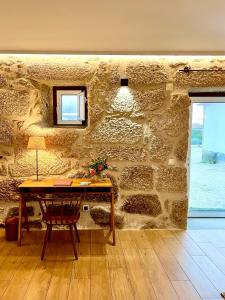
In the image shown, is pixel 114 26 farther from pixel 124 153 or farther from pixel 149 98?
pixel 124 153

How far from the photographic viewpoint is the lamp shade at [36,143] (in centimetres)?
364

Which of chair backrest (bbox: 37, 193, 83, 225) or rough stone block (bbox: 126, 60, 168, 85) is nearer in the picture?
chair backrest (bbox: 37, 193, 83, 225)

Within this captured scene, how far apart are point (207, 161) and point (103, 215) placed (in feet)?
6.24

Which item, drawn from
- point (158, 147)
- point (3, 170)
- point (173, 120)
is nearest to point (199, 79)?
point (173, 120)

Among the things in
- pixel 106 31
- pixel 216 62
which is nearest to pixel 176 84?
pixel 216 62

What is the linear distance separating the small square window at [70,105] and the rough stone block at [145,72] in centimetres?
70

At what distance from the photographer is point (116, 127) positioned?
3988 millimetres

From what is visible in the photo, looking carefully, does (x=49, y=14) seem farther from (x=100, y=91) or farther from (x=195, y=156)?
(x=195, y=156)

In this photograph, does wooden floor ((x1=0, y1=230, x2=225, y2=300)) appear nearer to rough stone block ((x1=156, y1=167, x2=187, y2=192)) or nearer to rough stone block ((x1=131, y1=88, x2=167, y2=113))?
rough stone block ((x1=156, y1=167, x2=187, y2=192))

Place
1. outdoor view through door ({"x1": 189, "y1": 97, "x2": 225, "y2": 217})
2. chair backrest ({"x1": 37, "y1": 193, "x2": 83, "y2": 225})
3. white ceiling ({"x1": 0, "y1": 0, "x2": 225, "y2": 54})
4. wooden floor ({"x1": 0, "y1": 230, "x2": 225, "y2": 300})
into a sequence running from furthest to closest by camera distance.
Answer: outdoor view through door ({"x1": 189, "y1": 97, "x2": 225, "y2": 217}), chair backrest ({"x1": 37, "y1": 193, "x2": 83, "y2": 225}), wooden floor ({"x1": 0, "y1": 230, "x2": 225, "y2": 300}), white ceiling ({"x1": 0, "y1": 0, "x2": 225, "y2": 54})

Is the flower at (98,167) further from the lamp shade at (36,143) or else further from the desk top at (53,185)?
the lamp shade at (36,143)

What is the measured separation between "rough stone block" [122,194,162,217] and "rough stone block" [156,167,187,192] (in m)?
0.19

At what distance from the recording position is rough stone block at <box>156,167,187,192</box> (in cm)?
407

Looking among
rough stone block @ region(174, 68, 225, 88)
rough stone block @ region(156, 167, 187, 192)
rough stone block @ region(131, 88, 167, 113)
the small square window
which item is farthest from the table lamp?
rough stone block @ region(174, 68, 225, 88)
